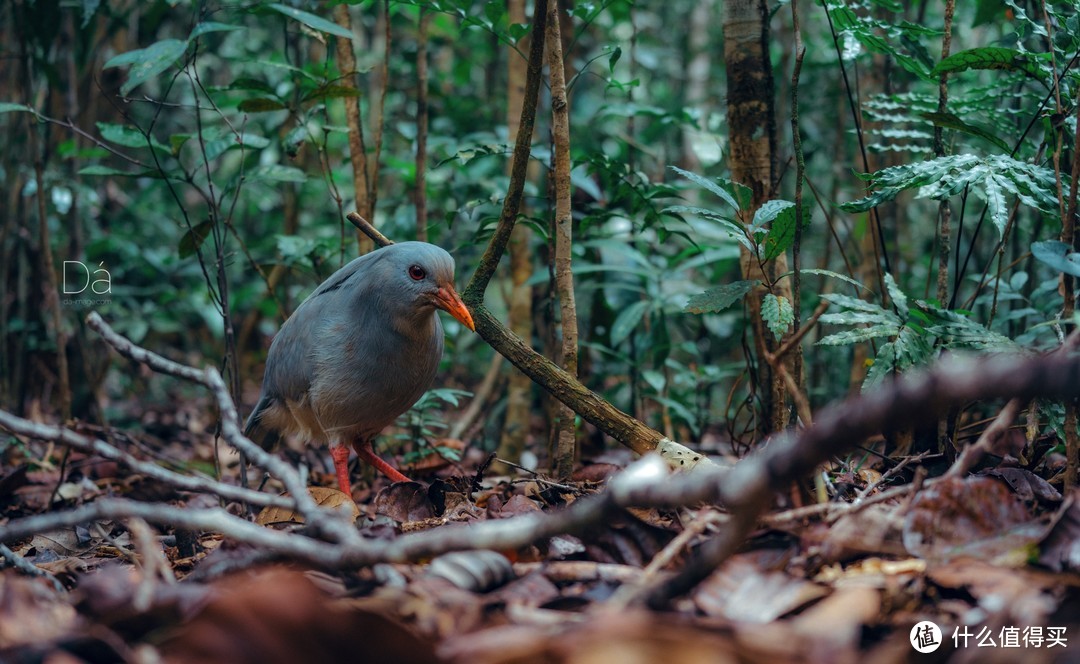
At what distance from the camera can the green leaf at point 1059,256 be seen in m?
2.05

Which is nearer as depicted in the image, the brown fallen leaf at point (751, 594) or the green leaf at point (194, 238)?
the brown fallen leaf at point (751, 594)

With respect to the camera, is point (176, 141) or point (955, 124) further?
point (176, 141)

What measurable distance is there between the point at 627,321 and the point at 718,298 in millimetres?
1595

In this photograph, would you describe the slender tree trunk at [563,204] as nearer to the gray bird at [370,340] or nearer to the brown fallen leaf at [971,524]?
the gray bird at [370,340]

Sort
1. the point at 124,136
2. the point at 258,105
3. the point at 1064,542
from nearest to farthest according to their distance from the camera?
the point at 1064,542
the point at 258,105
the point at 124,136

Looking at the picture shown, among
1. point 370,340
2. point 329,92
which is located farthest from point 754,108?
point 370,340

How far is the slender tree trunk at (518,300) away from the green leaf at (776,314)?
193 cm

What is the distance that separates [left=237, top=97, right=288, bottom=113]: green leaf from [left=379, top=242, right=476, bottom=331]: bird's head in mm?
763

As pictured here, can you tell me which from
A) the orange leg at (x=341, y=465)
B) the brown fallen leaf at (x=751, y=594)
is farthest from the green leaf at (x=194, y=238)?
the brown fallen leaf at (x=751, y=594)

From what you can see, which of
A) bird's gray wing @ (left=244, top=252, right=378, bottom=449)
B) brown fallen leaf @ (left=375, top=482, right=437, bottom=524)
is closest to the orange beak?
bird's gray wing @ (left=244, top=252, right=378, bottom=449)

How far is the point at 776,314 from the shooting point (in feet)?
8.25

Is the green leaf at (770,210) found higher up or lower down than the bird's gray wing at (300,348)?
higher up

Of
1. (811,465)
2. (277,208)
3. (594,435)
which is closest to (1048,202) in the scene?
(811,465)

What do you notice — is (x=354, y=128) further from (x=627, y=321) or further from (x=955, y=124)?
(x=955, y=124)
